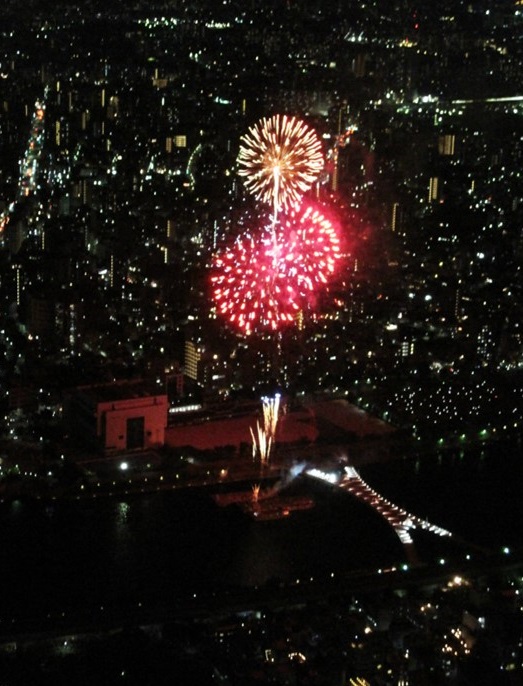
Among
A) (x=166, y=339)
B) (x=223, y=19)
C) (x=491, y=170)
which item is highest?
(x=223, y=19)

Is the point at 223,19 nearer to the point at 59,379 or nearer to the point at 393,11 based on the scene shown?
the point at 393,11

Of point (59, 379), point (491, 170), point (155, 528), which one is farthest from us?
point (491, 170)

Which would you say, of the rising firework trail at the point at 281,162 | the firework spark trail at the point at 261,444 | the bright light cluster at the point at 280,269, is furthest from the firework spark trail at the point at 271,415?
the rising firework trail at the point at 281,162

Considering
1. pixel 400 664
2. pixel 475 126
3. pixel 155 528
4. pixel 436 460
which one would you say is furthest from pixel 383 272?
pixel 400 664

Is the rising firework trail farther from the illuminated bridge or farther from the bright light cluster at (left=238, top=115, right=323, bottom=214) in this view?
the illuminated bridge

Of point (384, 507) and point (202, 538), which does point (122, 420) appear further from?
point (384, 507)

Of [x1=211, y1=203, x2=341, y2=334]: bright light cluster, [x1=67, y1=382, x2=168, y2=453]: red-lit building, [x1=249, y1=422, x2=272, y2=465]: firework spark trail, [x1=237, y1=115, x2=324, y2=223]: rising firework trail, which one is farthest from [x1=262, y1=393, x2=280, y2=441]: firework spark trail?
[x1=237, y1=115, x2=324, y2=223]: rising firework trail
